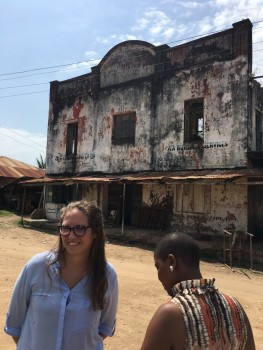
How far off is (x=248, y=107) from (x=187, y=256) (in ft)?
39.2

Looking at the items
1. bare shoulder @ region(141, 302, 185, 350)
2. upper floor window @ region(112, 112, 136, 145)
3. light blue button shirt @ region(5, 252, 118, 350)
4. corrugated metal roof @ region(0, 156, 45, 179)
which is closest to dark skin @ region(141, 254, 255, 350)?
bare shoulder @ region(141, 302, 185, 350)

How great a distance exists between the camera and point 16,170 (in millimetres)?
25625

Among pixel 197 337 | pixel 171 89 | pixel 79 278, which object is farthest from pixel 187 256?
pixel 171 89

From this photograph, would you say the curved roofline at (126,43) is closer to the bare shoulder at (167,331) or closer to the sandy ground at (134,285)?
the sandy ground at (134,285)

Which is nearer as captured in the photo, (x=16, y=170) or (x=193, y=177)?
(x=193, y=177)

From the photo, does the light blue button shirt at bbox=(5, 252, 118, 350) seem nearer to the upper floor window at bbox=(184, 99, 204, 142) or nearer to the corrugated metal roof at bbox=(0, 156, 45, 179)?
the upper floor window at bbox=(184, 99, 204, 142)

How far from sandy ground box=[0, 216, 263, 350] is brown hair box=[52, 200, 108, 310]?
8.40ft

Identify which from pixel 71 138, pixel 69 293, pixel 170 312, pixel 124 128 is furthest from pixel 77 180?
pixel 170 312

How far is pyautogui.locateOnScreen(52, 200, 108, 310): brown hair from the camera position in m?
2.00

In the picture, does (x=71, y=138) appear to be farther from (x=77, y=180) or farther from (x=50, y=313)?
(x=50, y=313)


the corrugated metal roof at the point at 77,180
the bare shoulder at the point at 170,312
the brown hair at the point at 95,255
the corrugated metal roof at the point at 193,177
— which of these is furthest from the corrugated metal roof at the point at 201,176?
the bare shoulder at the point at 170,312

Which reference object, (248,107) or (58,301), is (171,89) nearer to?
(248,107)

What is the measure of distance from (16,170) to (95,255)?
82.0 ft

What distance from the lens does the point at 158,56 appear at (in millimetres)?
15148
